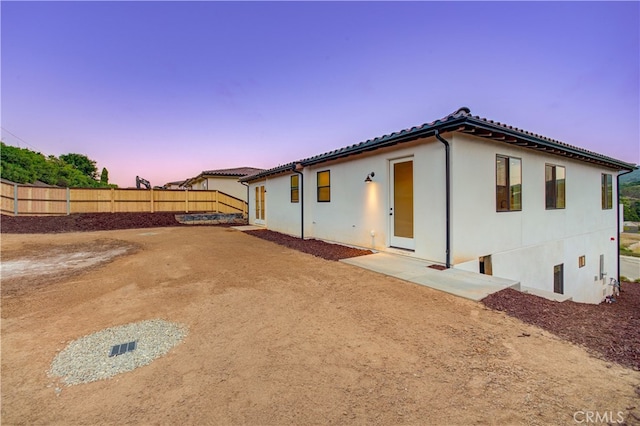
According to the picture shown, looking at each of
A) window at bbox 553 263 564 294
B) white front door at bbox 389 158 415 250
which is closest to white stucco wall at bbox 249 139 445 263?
white front door at bbox 389 158 415 250

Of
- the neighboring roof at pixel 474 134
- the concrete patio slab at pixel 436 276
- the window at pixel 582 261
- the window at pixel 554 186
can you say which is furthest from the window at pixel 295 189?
the window at pixel 582 261

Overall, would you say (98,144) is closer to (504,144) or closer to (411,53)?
(411,53)

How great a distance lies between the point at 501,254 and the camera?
6.50 meters

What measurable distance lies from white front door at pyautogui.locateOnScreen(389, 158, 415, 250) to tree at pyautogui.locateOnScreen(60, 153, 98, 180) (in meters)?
54.5

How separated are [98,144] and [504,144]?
20906 mm

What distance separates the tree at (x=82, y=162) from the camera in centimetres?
4279

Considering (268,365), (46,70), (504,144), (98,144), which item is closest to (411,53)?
(504,144)

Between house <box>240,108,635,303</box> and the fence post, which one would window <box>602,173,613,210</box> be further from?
the fence post

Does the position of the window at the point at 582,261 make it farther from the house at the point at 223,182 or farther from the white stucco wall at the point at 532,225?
the house at the point at 223,182

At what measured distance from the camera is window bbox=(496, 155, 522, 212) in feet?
20.9

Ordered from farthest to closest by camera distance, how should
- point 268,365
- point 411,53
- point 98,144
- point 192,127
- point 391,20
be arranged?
→ 1. point 98,144
2. point 192,127
3. point 411,53
4. point 391,20
5. point 268,365

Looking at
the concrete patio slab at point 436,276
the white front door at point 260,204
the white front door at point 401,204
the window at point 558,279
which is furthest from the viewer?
the white front door at point 260,204

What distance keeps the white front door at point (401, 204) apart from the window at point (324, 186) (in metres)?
2.69

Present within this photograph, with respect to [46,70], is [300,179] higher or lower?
lower
